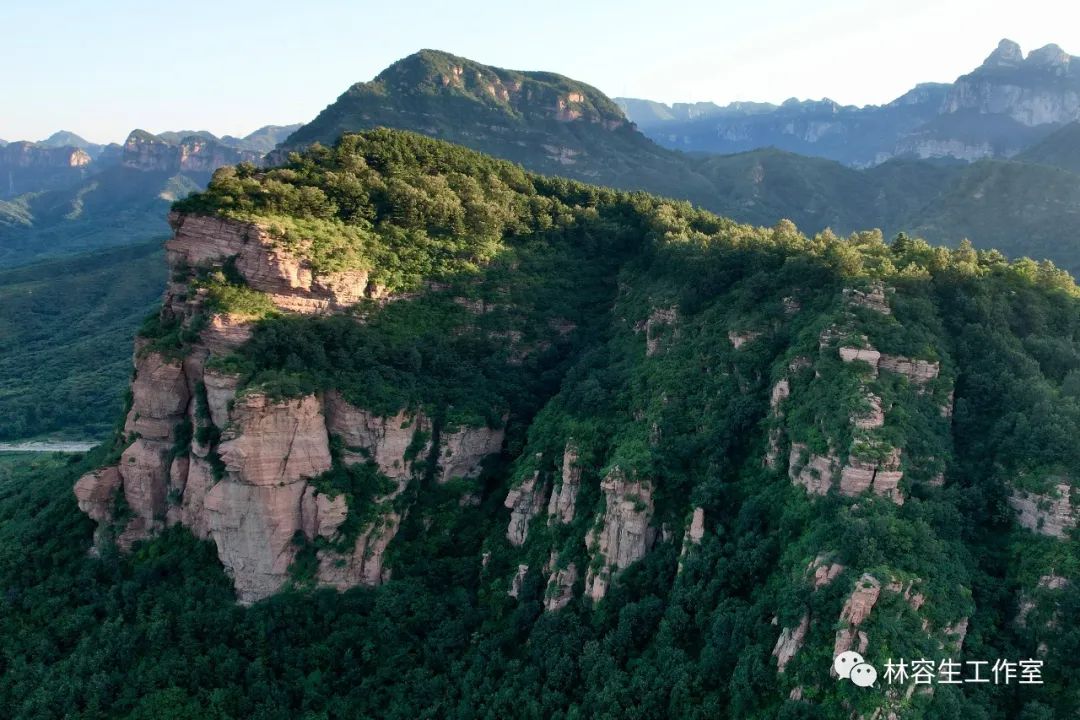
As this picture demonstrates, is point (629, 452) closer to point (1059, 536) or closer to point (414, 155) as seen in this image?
point (1059, 536)

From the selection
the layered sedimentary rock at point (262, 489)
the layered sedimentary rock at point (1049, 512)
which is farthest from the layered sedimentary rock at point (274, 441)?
the layered sedimentary rock at point (1049, 512)

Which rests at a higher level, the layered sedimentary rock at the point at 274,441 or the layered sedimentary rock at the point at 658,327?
the layered sedimentary rock at the point at 658,327

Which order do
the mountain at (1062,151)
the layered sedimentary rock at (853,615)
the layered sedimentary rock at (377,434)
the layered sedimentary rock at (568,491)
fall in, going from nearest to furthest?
1. the layered sedimentary rock at (853,615)
2. the layered sedimentary rock at (568,491)
3. the layered sedimentary rock at (377,434)
4. the mountain at (1062,151)

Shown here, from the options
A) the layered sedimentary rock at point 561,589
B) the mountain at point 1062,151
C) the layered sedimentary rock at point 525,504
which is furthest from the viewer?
the mountain at point 1062,151

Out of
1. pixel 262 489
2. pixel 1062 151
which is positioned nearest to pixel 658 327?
pixel 262 489

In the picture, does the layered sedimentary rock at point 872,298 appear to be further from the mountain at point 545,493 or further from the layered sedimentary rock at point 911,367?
the layered sedimentary rock at point 911,367

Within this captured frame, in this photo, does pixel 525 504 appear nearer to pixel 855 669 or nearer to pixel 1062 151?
pixel 855 669

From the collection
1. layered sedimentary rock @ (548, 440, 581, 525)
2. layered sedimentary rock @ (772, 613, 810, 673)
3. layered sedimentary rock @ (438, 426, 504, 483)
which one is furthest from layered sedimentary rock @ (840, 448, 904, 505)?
layered sedimentary rock @ (438, 426, 504, 483)

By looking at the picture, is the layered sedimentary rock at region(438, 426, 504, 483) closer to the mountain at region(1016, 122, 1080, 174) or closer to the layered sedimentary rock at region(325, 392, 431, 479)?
the layered sedimentary rock at region(325, 392, 431, 479)
